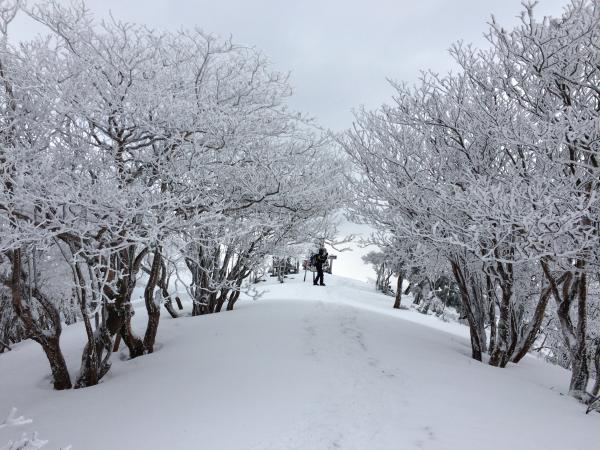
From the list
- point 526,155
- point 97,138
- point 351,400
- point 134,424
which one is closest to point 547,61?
point 526,155

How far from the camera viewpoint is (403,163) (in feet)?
24.7

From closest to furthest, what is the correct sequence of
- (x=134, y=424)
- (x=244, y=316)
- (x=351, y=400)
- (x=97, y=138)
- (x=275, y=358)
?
(x=134, y=424) < (x=351, y=400) < (x=97, y=138) < (x=275, y=358) < (x=244, y=316)

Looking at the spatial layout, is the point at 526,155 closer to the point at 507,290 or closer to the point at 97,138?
the point at 507,290

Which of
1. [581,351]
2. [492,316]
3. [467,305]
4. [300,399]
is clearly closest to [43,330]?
[300,399]

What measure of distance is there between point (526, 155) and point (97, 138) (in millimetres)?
6495

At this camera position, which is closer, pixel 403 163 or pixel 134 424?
pixel 134 424

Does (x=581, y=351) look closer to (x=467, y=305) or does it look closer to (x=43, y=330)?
(x=467, y=305)

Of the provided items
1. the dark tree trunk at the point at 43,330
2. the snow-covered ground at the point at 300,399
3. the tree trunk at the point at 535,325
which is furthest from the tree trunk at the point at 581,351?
the dark tree trunk at the point at 43,330

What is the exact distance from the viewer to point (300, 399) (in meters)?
4.89

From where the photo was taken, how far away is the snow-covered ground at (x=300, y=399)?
417 cm

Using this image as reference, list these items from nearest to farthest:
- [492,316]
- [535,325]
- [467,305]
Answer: [535,325]
[467,305]
[492,316]

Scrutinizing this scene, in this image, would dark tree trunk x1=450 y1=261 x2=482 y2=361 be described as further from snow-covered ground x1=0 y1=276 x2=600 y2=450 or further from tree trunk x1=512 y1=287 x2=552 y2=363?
tree trunk x1=512 y1=287 x2=552 y2=363

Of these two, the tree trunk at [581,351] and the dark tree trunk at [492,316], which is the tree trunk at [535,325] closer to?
the dark tree trunk at [492,316]

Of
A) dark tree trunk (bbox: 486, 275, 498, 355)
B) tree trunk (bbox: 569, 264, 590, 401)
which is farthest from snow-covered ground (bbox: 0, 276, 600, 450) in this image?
dark tree trunk (bbox: 486, 275, 498, 355)
